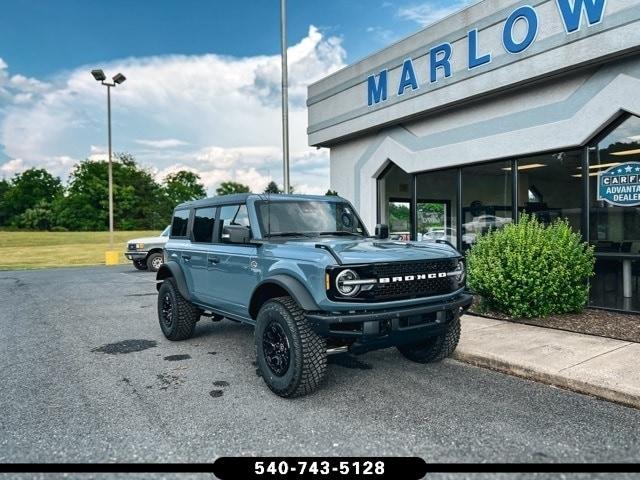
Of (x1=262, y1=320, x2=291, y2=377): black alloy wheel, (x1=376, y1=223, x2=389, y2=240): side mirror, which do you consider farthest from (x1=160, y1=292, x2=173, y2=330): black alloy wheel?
(x1=376, y1=223, x2=389, y2=240): side mirror

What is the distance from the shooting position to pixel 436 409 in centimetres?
392

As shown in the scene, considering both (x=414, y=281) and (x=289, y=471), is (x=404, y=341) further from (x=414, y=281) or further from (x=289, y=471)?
(x=289, y=471)

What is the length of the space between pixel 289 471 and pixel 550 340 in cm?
410

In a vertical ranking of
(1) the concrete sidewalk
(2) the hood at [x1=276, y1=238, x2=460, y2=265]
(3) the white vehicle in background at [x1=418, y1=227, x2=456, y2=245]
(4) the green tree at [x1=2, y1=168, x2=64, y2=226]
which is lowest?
(1) the concrete sidewalk

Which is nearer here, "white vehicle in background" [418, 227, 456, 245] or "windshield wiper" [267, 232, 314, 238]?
"windshield wiper" [267, 232, 314, 238]

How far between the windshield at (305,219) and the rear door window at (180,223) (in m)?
1.73

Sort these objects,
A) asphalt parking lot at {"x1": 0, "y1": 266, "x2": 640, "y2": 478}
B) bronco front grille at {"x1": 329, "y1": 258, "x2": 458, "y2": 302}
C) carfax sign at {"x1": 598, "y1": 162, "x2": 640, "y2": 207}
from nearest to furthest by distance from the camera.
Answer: asphalt parking lot at {"x1": 0, "y1": 266, "x2": 640, "y2": 478} → bronco front grille at {"x1": 329, "y1": 258, "x2": 458, "y2": 302} → carfax sign at {"x1": 598, "y1": 162, "x2": 640, "y2": 207}

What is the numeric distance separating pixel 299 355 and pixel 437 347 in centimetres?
183

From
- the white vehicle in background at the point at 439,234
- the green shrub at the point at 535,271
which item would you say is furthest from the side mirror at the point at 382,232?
the white vehicle in background at the point at 439,234

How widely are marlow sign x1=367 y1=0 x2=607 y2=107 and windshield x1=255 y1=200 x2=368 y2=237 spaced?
5014 millimetres

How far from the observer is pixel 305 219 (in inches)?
211

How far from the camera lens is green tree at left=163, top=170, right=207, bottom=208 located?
8956 centimetres

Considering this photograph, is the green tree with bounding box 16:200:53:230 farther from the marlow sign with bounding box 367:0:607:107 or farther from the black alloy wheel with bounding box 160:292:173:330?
the black alloy wheel with bounding box 160:292:173:330

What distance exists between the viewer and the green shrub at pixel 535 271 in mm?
6801
